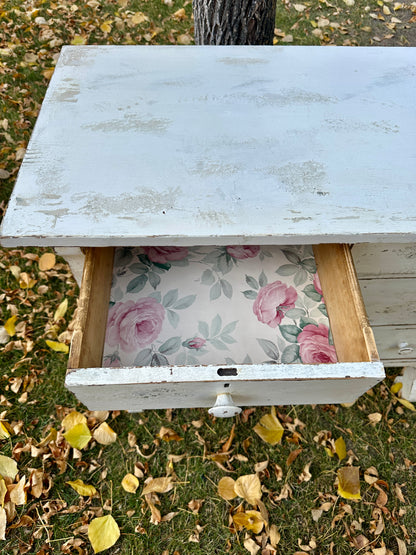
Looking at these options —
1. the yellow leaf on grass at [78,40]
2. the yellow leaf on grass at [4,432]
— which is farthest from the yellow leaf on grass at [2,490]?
the yellow leaf on grass at [78,40]

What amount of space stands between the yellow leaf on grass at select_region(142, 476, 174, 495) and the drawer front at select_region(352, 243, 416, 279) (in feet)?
2.81

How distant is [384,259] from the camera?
3.10 ft

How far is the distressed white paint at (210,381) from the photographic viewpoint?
2.47ft

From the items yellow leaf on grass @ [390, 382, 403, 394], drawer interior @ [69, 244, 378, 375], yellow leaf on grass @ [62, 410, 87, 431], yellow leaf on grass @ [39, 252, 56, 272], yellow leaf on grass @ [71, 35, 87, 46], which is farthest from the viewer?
yellow leaf on grass @ [71, 35, 87, 46]

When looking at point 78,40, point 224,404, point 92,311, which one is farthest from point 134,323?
point 78,40

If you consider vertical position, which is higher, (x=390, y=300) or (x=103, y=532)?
(x=390, y=300)

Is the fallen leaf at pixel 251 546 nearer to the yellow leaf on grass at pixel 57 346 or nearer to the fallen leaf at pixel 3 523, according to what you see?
the fallen leaf at pixel 3 523

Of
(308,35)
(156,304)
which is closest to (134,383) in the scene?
(156,304)

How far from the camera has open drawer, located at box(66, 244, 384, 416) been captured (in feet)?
2.52

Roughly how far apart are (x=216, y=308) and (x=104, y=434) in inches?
24.6

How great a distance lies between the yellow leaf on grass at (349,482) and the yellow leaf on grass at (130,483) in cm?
63

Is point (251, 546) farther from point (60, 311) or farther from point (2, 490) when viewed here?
point (60, 311)

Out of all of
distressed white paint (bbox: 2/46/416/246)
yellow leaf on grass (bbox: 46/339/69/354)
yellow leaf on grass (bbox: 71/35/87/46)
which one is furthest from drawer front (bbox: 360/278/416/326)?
yellow leaf on grass (bbox: 71/35/87/46)

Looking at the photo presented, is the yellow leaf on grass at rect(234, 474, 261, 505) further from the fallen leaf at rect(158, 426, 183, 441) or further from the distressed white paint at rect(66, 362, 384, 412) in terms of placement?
the distressed white paint at rect(66, 362, 384, 412)
